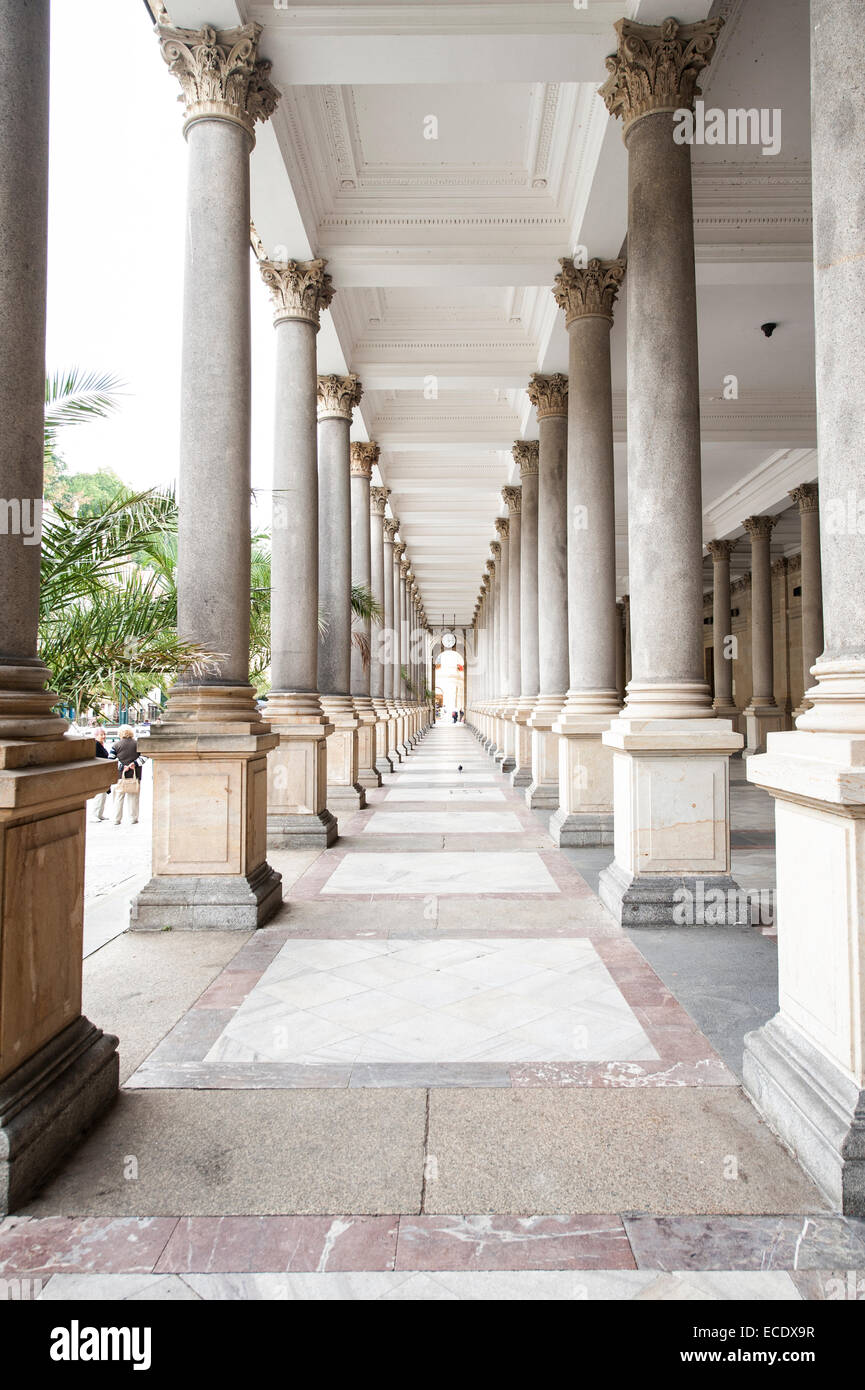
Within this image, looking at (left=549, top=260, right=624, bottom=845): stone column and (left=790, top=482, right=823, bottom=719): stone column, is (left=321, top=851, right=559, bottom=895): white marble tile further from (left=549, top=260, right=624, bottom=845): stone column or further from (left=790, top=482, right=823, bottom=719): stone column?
(left=790, top=482, right=823, bottom=719): stone column

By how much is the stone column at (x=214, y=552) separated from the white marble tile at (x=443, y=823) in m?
4.28

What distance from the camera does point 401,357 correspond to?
15203mm

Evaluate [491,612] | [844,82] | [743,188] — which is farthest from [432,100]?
[491,612]

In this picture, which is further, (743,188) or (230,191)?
(743,188)

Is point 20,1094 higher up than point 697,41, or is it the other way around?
point 697,41

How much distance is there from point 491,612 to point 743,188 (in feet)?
79.2

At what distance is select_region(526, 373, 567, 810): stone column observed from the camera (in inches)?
533

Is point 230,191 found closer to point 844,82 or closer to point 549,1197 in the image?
point 844,82

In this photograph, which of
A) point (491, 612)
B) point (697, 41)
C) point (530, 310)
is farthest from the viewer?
point (491, 612)

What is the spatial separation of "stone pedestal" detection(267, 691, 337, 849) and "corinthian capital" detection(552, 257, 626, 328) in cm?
607

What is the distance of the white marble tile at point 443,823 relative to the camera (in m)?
11.0

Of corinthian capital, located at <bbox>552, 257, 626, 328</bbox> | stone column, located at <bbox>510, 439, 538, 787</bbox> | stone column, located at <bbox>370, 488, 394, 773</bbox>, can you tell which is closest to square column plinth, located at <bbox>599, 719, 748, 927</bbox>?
corinthian capital, located at <bbox>552, 257, 626, 328</bbox>

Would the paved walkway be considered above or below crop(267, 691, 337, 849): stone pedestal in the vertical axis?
below

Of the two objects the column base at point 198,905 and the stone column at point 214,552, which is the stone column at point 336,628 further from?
the column base at point 198,905
